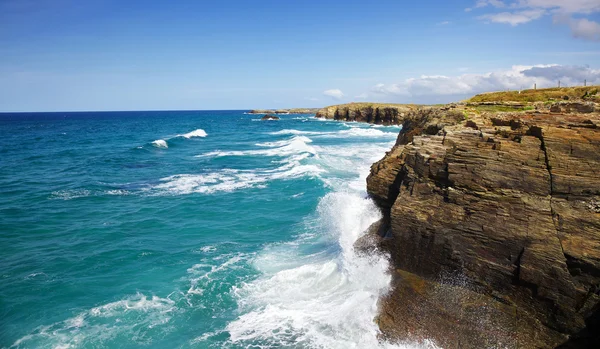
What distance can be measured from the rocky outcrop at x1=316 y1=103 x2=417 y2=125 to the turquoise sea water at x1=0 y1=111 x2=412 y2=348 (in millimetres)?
73015

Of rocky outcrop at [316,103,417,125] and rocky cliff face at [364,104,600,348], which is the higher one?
rocky outcrop at [316,103,417,125]

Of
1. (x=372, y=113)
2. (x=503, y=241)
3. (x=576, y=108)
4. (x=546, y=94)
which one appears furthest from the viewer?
(x=372, y=113)

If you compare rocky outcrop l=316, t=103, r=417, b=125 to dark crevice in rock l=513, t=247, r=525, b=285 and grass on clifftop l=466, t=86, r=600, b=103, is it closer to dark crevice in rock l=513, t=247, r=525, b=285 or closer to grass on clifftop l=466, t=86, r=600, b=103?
grass on clifftop l=466, t=86, r=600, b=103

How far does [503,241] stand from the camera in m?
12.0

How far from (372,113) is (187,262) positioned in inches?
4112

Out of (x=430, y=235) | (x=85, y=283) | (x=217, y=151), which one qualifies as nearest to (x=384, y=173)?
(x=430, y=235)

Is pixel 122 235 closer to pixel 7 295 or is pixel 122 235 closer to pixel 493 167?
pixel 7 295

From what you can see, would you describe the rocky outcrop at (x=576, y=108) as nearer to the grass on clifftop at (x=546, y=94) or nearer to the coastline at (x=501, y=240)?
the coastline at (x=501, y=240)

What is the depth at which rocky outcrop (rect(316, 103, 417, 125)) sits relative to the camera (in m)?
106

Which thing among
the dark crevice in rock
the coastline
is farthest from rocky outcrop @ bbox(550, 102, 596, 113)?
the dark crevice in rock

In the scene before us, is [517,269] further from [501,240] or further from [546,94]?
[546,94]

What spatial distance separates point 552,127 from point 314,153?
1410 inches

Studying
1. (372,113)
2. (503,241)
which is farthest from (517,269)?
(372,113)

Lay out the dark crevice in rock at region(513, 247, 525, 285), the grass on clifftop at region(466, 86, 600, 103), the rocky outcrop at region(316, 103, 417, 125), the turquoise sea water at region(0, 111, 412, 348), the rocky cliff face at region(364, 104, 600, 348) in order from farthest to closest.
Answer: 1. the rocky outcrop at region(316, 103, 417, 125)
2. the grass on clifftop at region(466, 86, 600, 103)
3. the turquoise sea water at region(0, 111, 412, 348)
4. the dark crevice in rock at region(513, 247, 525, 285)
5. the rocky cliff face at region(364, 104, 600, 348)
